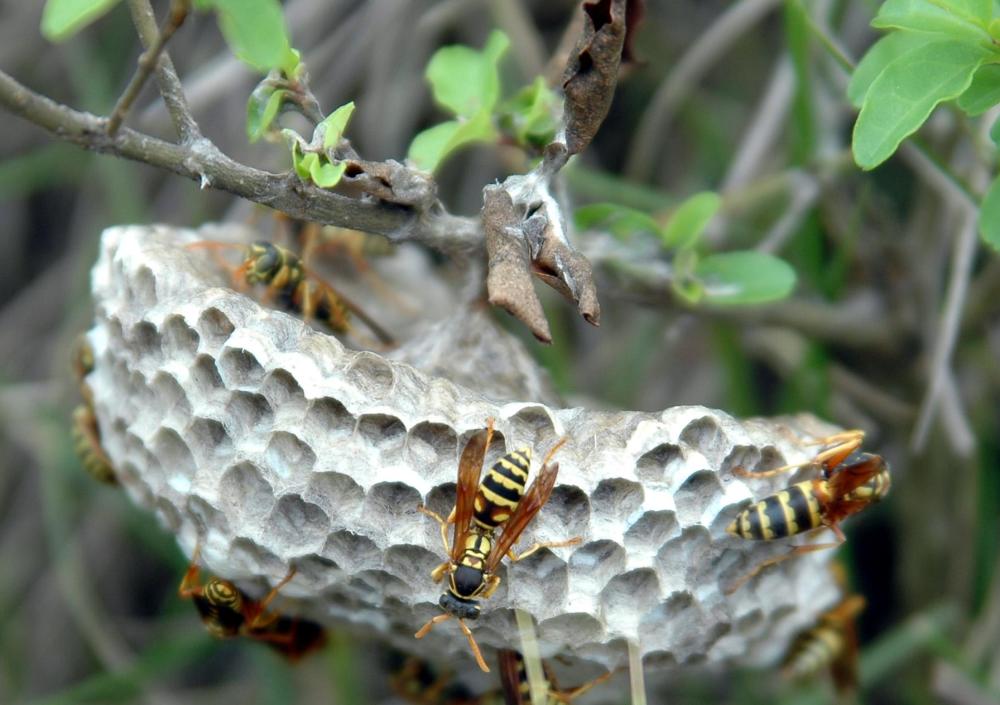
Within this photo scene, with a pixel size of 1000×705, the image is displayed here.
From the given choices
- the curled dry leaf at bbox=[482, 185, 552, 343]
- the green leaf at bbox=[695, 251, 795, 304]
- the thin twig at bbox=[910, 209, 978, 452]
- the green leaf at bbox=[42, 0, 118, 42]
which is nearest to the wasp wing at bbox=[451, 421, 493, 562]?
the curled dry leaf at bbox=[482, 185, 552, 343]

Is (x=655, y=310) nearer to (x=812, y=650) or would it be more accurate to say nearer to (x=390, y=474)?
(x=812, y=650)

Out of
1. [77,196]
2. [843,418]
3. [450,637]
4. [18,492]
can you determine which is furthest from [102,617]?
[843,418]

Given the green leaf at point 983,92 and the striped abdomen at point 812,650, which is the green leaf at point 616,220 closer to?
the green leaf at point 983,92

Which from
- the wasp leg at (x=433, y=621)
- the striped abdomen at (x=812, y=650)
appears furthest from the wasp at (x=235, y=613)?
the striped abdomen at (x=812, y=650)

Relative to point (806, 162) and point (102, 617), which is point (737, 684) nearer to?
point (806, 162)

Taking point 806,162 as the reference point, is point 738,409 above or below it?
below

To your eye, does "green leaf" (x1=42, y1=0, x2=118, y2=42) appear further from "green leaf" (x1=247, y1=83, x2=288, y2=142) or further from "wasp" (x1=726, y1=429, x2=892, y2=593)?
"wasp" (x1=726, y1=429, x2=892, y2=593)
